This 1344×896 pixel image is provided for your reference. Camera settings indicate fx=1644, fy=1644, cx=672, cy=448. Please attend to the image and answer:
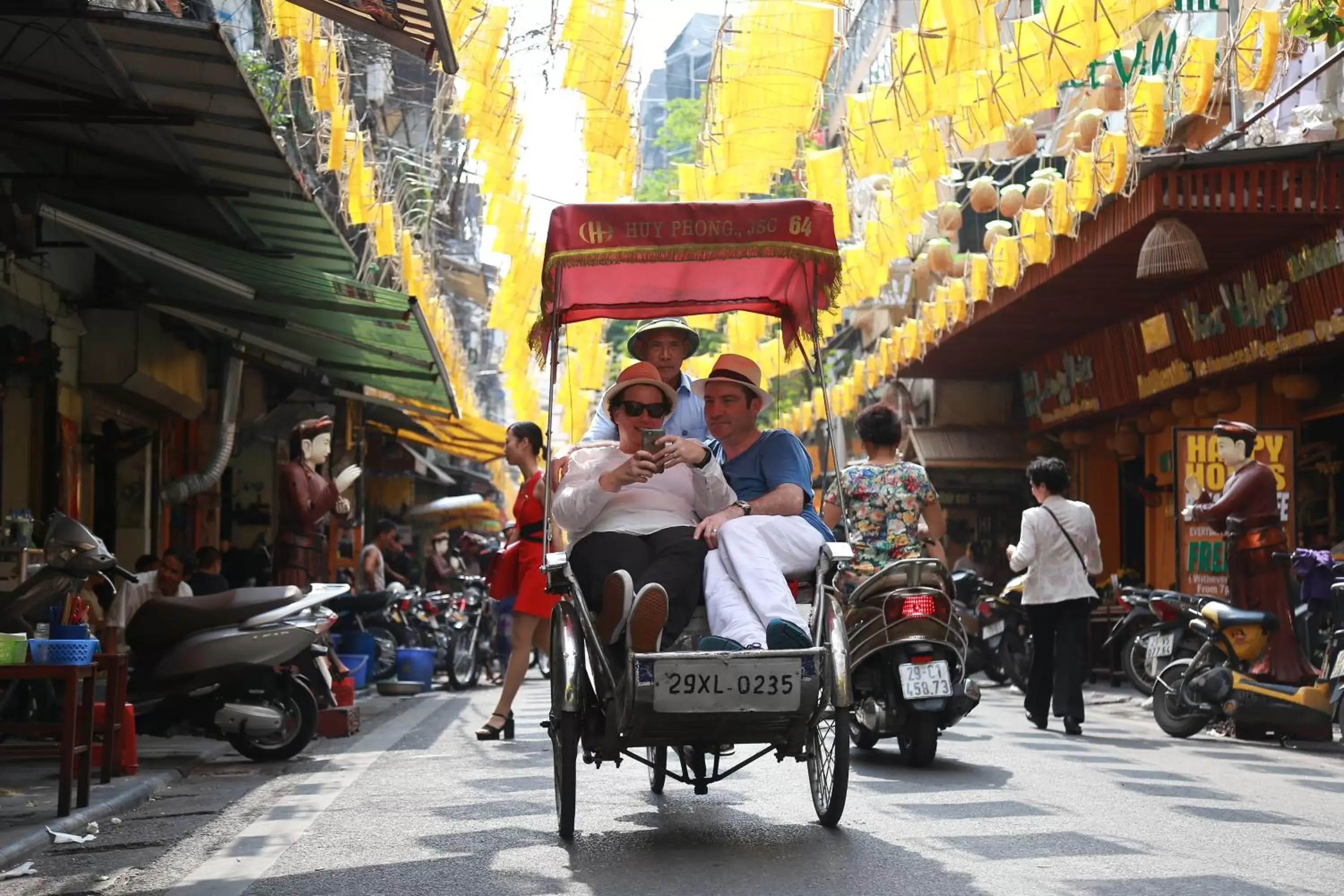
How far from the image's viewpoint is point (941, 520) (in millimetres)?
8898

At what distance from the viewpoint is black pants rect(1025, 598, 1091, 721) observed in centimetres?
1037

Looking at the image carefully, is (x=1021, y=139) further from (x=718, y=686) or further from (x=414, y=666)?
(x=718, y=686)

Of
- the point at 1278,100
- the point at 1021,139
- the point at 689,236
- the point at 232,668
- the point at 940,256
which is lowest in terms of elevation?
Result: the point at 232,668

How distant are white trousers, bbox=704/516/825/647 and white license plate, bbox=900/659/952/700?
2.03 meters

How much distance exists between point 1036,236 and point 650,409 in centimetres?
919

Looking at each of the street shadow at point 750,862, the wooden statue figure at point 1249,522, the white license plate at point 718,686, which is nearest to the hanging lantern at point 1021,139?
the wooden statue figure at point 1249,522

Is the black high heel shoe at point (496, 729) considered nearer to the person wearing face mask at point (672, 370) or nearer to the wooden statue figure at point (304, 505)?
the wooden statue figure at point (304, 505)

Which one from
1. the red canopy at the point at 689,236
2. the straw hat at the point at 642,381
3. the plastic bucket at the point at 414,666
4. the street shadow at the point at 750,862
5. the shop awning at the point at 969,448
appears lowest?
the plastic bucket at the point at 414,666

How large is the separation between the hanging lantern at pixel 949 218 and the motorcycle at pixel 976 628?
3.58 metres

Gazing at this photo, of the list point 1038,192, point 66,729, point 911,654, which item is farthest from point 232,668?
point 1038,192

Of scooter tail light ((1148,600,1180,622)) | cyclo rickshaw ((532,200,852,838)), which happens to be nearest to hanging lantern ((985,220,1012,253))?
scooter tail light ((1148,600,1180,622))

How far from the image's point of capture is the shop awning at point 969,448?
2620cm

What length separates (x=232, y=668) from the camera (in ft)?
28.6

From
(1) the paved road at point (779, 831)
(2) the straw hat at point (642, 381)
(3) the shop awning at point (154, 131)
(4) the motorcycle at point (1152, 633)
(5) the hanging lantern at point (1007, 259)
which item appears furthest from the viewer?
(5) the hanging lantern at point (1007, 259)
